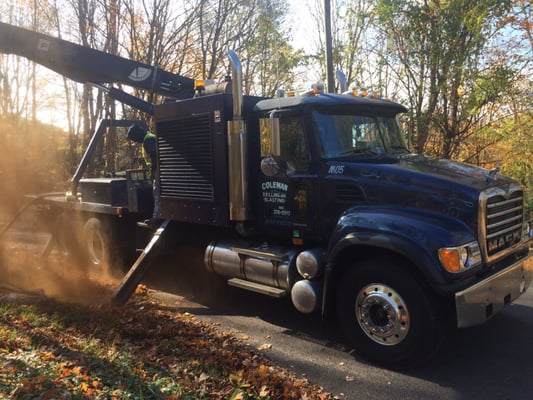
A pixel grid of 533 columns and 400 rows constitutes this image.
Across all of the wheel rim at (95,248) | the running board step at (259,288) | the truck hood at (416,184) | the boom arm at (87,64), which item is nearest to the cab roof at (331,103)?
the truck hood at (416,184)

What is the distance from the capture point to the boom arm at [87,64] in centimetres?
763

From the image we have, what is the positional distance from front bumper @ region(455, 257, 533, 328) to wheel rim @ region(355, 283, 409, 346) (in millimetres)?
504

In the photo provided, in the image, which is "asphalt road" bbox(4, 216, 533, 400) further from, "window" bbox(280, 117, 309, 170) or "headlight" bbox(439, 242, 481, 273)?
"window" bbox(280, 117, 309, 170)

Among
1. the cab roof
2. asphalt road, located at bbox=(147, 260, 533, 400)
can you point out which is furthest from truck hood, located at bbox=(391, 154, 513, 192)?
asphalt road, located at bbox=(147, 260, 533, 400)

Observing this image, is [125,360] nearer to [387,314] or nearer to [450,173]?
[387,314]

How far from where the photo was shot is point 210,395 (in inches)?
140

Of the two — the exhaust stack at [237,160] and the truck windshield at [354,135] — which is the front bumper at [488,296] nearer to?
the truck windshield at [354,135]

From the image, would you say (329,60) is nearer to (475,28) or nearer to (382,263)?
(475,28)

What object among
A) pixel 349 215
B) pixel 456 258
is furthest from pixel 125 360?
pixel 456 258

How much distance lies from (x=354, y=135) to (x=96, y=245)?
537 centimetres

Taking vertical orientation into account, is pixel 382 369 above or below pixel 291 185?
below

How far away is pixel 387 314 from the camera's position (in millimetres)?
4367

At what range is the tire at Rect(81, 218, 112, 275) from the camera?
318 inches

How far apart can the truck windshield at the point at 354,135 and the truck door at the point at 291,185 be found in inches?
9.3
